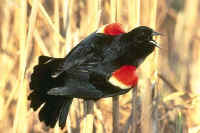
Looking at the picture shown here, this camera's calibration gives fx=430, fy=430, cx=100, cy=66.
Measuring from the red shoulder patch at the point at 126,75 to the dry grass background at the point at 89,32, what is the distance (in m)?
0.14

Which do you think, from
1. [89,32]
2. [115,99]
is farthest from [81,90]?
[89,32]

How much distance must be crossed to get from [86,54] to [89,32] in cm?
44

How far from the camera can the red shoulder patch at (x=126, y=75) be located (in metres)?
1.81

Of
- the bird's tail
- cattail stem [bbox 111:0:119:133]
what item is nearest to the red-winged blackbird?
the bird's tail

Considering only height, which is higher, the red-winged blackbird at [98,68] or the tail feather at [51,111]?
the red-winged blackbird at [98,68]

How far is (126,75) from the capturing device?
1819 mm

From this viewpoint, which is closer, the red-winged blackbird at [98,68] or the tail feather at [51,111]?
the red-winged blackbird at [98,68]

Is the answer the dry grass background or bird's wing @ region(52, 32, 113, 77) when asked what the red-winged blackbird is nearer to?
bird's wing @ region(52, 32, 113, 77)

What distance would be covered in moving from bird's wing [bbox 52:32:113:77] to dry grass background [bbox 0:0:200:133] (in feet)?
0.60

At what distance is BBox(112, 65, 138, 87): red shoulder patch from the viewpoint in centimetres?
181

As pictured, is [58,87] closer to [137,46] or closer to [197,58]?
[137,46]

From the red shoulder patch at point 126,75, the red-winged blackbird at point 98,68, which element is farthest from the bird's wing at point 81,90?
the red shoulder patch at point 126,75

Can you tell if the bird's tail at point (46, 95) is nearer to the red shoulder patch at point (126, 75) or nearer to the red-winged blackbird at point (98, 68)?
the red-winged blackbird at point (98, 68)

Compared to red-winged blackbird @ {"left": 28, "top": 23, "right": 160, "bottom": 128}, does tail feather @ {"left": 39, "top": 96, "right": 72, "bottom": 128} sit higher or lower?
lower
